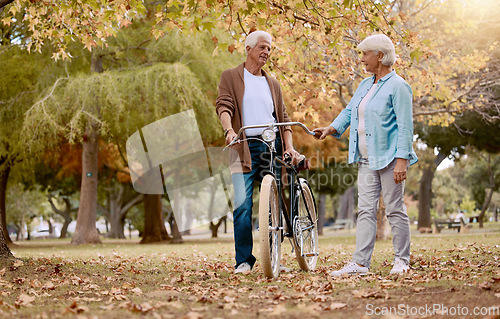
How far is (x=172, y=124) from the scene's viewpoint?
53.6 feet

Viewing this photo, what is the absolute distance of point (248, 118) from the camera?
17.9 feet

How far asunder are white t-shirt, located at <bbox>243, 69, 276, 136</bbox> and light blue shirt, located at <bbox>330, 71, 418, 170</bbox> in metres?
0.91

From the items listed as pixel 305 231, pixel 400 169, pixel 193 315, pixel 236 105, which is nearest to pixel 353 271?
pixel 305 231

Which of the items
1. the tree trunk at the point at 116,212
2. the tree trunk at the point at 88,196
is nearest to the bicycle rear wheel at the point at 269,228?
the tree trunk at the point at 88,196

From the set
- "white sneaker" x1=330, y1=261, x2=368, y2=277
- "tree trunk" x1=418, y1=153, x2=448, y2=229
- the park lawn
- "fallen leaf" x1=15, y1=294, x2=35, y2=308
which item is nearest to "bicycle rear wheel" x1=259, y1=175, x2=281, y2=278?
the park lawn

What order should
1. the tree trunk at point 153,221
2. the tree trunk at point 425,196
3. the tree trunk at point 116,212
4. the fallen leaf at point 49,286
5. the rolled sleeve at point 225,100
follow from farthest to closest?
1. the tree trunk at point 116,212
2. the tree trunk at point 425,196
3. the tree trunk at point 153,221
4. the rolled sleeve at point 225,100
5. the fallen leaf at point 49,286

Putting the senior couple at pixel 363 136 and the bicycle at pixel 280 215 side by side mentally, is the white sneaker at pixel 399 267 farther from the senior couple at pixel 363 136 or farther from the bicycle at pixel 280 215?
the bicycle at pixel 280 215

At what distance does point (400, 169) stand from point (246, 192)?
1469 millimetres

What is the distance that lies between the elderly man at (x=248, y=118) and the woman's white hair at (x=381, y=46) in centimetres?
95

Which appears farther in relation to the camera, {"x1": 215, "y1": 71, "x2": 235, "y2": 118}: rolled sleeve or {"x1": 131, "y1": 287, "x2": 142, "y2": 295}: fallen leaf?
{"x1": 215, "y1": 71, "x2": 235, "y2": 118}: rolled sleeve

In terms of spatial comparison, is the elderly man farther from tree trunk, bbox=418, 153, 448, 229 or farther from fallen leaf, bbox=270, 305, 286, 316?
tree trunk, bbox=418, 153, 448, 229

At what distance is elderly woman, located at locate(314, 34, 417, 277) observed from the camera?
4.95m

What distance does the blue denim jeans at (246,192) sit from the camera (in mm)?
5285

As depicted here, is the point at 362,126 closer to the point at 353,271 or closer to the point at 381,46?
the point at 381,46
